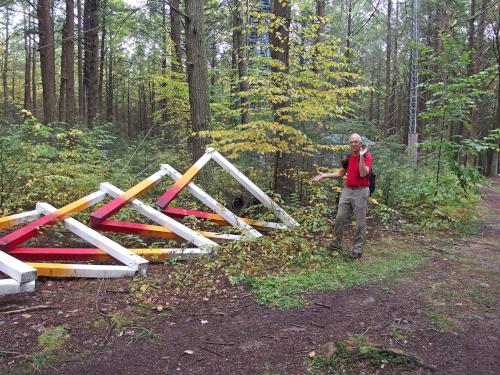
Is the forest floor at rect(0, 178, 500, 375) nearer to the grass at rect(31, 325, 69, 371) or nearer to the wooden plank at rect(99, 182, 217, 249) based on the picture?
the grass at rect(31, 325, 69, 371)

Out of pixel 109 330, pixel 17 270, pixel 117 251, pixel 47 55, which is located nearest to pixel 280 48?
pixel 117 251

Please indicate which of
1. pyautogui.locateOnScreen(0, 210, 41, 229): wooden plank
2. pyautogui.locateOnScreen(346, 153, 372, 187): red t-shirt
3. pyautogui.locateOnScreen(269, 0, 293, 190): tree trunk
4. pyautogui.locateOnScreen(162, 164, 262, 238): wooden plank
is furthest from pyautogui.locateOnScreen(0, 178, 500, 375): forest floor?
pyautogui.locateOnScreen(269, 0, 293, 190): tree trunk

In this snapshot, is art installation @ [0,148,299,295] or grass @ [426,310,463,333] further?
art installation @ [0,148,299,295]

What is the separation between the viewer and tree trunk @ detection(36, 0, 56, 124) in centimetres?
1310

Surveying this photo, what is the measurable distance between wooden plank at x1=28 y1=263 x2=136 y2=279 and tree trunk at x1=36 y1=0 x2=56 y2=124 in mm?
10604

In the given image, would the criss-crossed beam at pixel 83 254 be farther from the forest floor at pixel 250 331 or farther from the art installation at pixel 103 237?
the forest floor at pixel 250 331

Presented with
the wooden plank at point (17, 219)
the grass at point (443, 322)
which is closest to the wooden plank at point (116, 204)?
the wooden plank at point (17, 219)

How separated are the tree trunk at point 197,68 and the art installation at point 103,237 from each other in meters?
2.30

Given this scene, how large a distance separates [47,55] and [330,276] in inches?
514

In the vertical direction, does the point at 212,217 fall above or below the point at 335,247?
above

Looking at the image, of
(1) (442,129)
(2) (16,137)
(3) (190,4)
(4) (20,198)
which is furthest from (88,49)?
(1) (442,129)

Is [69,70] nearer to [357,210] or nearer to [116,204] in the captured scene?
[116,204]

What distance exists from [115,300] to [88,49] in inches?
699

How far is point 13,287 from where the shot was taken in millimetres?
4316
